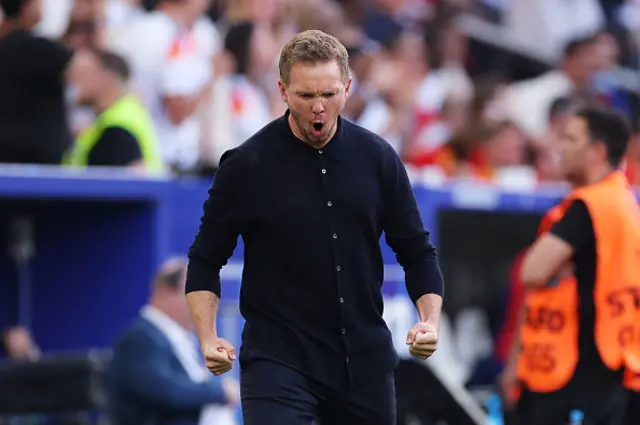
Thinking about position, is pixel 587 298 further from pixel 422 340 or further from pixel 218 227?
pixel 218 227

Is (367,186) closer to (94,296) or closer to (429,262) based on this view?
(429,262)

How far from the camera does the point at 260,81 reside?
34.3 feet

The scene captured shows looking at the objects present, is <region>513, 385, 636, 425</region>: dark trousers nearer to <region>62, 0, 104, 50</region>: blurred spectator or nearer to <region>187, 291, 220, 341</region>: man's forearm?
<region>187, 291, 220, 341</region>: man's forearm

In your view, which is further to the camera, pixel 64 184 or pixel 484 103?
pixel 484 103

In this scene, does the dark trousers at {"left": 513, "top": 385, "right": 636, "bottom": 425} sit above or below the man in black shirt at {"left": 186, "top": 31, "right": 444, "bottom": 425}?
below

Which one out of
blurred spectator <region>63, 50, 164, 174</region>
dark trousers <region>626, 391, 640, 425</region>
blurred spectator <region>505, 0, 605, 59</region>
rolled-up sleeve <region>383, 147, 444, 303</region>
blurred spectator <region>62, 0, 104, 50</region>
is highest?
blurred spectator <region>505, 0, 605, 59</region>

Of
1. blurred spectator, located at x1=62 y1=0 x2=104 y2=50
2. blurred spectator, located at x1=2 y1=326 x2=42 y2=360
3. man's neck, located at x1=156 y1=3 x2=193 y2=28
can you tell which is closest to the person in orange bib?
blurred spectator, located at x1=2 y1=326 x2=42 y2=360

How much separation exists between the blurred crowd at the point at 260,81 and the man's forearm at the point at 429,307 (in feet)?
14.0

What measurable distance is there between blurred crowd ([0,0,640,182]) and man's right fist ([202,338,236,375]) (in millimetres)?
4196

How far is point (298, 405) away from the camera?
4.69m

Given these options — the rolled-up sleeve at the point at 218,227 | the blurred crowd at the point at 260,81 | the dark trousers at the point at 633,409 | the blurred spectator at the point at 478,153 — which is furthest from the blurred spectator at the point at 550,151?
the rolled-up sleeve at the point at 218,227

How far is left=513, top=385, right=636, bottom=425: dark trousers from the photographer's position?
634cm

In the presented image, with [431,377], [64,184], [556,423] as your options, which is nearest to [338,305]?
[556,423]

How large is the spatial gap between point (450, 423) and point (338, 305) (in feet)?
10.7
